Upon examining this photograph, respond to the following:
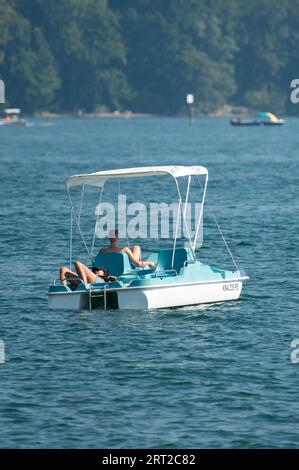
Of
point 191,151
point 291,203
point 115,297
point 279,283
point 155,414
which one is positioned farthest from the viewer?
point 191,151

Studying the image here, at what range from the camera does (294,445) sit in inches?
950

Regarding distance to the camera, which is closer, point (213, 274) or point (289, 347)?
point (289, 347)

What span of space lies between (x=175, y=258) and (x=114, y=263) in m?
1.54

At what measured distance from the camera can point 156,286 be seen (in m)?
34.1

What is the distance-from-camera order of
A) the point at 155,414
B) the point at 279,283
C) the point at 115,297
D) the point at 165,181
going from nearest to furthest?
1. the point at 155,414
2. the point at 115,297
3. the point at 279,283
4. the point at 165,181

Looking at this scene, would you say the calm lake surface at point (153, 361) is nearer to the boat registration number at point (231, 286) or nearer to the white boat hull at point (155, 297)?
the white boat hull at point (155, 297)

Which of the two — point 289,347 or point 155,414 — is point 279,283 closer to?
point 289,347

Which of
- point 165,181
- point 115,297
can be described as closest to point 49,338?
point 115,297

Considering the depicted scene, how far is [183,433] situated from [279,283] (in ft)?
51.2

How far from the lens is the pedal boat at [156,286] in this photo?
33.9 m

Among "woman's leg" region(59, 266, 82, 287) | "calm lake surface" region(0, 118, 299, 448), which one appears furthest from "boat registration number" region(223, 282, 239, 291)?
"woman's leg" region(59, 266, 82, 287)

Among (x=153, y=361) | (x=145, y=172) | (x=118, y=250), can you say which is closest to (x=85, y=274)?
(x=118, y=250)

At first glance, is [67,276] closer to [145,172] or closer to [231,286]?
[145,172]

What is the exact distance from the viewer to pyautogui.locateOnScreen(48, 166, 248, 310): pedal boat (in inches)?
1335
